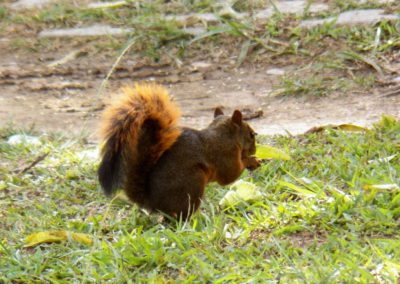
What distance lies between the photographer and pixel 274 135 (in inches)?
215

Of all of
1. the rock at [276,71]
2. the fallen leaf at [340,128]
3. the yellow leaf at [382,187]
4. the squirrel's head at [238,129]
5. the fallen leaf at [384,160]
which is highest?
the squirrel's head at [238,129]

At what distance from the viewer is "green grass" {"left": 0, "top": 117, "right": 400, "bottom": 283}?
11.3 ft

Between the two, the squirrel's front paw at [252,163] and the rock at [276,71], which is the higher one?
the squirrel's front paw at [252,163]

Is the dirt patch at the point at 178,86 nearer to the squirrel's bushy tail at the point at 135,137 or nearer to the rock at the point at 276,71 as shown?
the rock at the point at 276,71

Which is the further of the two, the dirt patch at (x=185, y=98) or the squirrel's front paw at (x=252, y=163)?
the dirt patch at (x=185, y=98)

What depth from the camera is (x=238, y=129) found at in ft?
14.7

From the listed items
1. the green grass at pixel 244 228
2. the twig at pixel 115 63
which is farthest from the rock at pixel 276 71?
the green grass at pixel 244 228

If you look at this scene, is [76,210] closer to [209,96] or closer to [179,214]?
[179,214]

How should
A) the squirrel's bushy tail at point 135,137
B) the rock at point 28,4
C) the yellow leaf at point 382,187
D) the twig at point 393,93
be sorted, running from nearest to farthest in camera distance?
the squirrel's bushy tail at point 135,137 → the yellow leaf at point 382,187 → the twig at point 393,93 → the rock at point 28,4

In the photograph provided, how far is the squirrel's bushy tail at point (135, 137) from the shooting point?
3828 millimetres

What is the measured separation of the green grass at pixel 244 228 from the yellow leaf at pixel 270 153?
0.04 metres

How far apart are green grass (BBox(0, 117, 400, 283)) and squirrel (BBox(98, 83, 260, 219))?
0.46 feet

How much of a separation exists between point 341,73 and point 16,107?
252cm

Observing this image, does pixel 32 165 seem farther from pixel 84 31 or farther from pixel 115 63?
pixel 84 31
